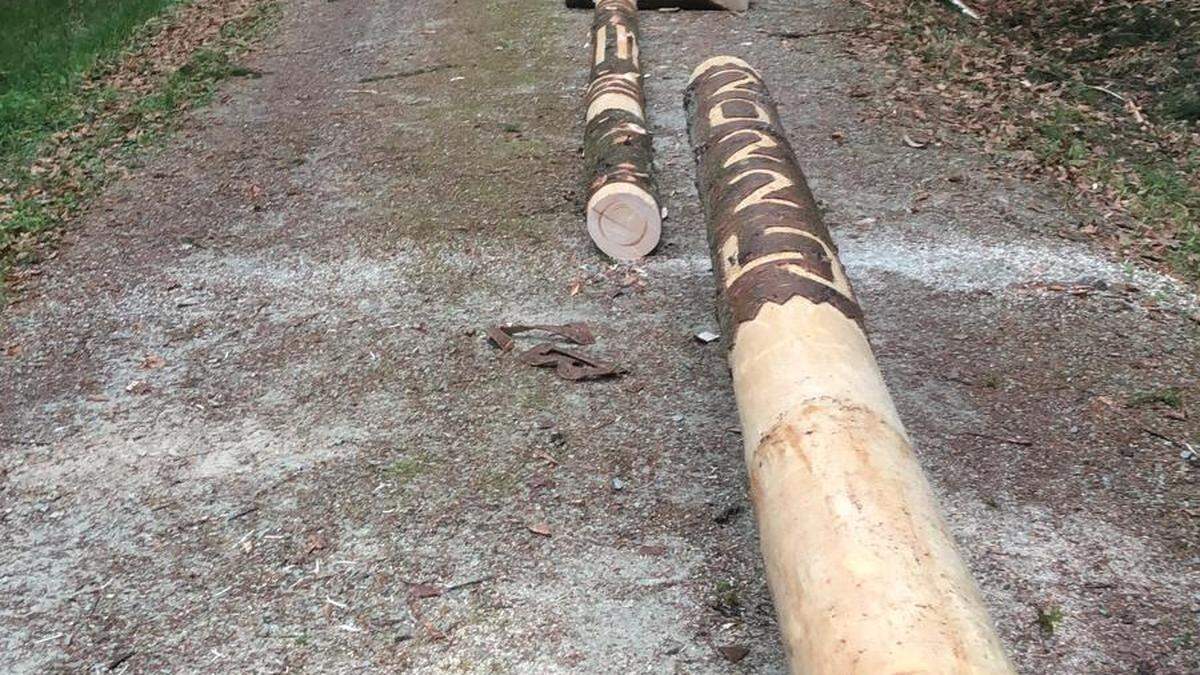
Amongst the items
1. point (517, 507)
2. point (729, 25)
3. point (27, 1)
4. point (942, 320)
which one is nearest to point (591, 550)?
point (517, 507)

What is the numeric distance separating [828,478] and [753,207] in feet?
6.29

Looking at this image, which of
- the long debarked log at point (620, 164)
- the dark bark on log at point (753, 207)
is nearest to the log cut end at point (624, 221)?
the long debarked log at point (620, 164)

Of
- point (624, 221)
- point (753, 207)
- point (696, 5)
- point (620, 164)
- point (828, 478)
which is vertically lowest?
point (696, 5)

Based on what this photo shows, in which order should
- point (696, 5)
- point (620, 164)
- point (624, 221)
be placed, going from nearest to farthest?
1. point (624, 221)
2. point (620, 164)
3. point (696, 5)

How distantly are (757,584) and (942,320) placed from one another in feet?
6.42

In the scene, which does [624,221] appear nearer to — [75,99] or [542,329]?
[542,329]

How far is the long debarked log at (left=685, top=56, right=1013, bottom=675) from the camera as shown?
238 centimetres

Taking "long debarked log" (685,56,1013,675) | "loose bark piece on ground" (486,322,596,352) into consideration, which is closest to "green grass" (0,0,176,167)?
"loose bark piece on ground" (486,322,596,352)

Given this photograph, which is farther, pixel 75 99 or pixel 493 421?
pixel 75 99

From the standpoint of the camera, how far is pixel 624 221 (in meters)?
5.25

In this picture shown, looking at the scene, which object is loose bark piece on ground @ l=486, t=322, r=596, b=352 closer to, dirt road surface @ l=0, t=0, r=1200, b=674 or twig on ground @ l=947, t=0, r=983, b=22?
dirt road surface @ l=0, t=0, r=1200, b=674

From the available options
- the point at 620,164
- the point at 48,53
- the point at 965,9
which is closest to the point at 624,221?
the point at 620,164

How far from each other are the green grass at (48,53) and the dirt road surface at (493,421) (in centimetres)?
112

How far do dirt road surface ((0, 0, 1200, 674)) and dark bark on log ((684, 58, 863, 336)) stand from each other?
1.50 feet
